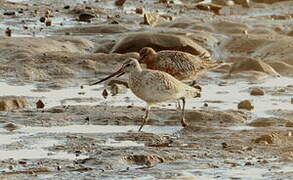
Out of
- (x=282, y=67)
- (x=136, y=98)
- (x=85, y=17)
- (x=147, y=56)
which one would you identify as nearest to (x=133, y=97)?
(x=136, y=98)

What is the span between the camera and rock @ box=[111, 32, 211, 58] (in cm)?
1728

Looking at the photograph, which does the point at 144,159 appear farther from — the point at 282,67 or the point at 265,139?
the point at 282,67

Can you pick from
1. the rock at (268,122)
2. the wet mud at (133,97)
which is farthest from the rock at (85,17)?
the rock at (268,122)

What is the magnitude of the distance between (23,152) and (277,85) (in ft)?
19.0

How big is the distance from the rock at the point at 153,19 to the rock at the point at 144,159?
1002cm

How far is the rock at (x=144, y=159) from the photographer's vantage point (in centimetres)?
1051

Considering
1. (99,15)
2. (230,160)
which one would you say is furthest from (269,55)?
(230,160)

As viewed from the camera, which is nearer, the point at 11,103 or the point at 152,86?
the point at 152,86

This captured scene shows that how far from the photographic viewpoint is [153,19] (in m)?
20.7

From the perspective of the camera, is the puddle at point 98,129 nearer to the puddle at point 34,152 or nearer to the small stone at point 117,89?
the puddle at point 34,152

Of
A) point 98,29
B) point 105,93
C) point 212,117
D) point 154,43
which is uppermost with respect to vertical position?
point 98,29

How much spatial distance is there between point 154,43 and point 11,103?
15.2ft

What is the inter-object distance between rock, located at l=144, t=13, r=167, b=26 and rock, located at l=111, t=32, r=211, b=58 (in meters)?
2.85

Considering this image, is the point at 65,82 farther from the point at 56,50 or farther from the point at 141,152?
the point at 141,152
